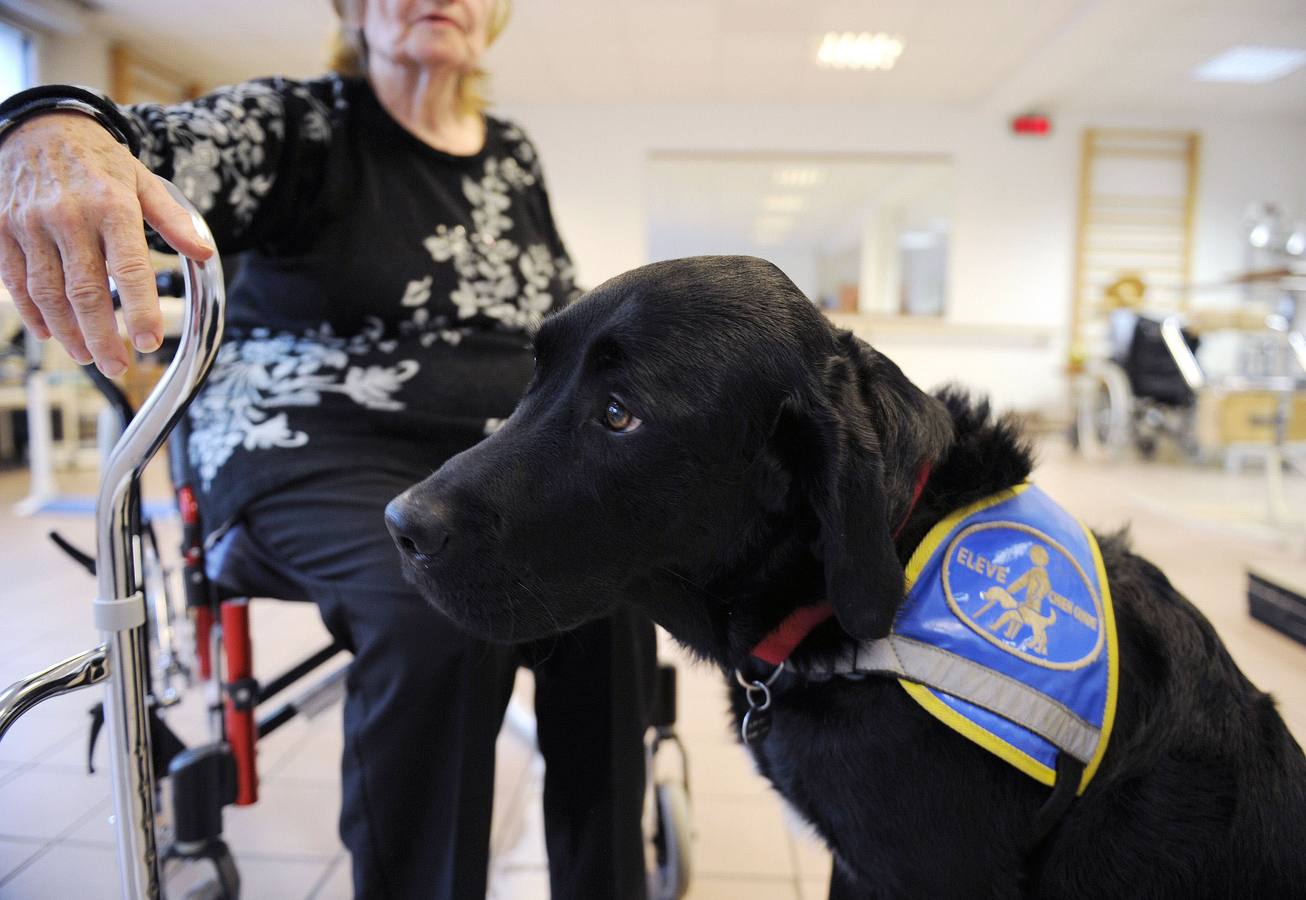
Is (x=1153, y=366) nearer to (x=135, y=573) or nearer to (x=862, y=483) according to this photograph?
(x=862, y=483)

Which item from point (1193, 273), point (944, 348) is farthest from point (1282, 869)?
point (1193, 273)

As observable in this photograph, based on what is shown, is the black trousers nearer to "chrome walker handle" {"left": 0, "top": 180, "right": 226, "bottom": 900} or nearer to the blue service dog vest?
"chrome walker handle" {"left": 0, "top": 180, "right": 226, "bottom": 900}

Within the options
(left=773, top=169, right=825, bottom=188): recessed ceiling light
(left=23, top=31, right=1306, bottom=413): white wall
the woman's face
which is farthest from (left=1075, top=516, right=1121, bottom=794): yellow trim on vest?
(left=773, top=169, right=825, bottom=188): recessed ceiling light

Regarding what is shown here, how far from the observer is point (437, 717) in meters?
0.94

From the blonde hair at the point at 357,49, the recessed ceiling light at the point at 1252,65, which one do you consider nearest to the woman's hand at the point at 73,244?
the blonde hair at the point at 357,49

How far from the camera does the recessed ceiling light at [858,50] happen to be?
604cm

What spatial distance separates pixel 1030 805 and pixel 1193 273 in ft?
28.7

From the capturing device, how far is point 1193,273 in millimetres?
7680

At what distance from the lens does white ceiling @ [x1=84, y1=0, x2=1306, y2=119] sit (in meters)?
5.52

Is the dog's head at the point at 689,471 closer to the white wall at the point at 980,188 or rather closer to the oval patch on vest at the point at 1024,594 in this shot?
the oval patch on vest at the point at 1024,594

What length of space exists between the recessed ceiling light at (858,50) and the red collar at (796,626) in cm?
615

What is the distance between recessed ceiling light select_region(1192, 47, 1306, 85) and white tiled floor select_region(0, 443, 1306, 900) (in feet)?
18.3

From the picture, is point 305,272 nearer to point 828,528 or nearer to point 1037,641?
point 828,528

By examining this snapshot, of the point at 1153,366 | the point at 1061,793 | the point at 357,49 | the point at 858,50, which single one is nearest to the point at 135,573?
the point at 1061,793
